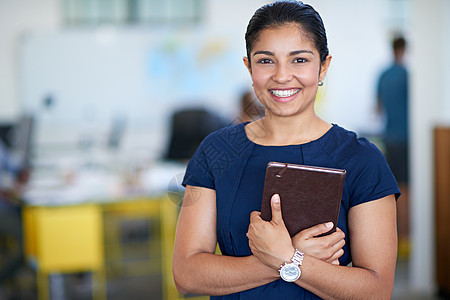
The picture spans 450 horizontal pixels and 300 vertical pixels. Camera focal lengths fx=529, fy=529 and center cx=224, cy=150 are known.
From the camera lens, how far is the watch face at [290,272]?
34.5 inches

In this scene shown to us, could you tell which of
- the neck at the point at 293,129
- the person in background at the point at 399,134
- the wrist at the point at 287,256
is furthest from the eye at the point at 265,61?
the person in background at the point at 399,134

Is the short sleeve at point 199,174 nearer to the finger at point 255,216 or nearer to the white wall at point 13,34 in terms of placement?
the finger at point 255,216

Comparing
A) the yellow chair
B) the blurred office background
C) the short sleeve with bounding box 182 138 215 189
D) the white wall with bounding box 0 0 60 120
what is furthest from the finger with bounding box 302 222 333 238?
the white wall with bounding box 0 0 60 120

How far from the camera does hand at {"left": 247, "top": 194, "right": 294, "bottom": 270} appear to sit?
87 cm

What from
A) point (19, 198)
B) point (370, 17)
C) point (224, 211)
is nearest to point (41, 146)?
point (19, 198)

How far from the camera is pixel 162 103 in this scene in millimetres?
6859

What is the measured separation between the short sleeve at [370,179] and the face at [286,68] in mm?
144

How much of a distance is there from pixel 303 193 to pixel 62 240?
7.93ft

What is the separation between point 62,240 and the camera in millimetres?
3000

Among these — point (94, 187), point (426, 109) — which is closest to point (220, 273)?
point (94, 187)

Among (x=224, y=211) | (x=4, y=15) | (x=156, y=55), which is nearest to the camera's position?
(x=224, y=211)

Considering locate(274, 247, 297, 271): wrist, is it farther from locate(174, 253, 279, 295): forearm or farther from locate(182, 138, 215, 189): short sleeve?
locate(182, 138, 215, 189): short sleeve

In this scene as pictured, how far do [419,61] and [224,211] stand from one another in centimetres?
272

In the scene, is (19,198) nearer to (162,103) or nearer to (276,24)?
(276,24)
